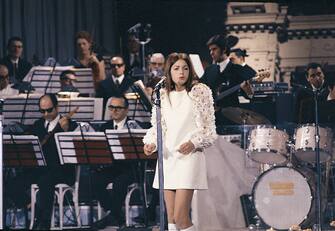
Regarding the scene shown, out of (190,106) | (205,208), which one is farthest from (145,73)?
(190,106)

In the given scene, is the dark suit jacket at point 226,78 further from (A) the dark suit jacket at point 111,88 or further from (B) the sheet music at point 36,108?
(B) the sheet music at point 36,108

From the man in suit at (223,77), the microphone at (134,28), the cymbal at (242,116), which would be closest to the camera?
the cymbal at (242,116)

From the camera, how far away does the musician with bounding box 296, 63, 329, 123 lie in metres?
10.2

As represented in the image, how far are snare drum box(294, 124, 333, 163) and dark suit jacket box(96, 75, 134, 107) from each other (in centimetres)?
221

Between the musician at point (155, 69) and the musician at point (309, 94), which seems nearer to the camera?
the musician at point (309, 94)

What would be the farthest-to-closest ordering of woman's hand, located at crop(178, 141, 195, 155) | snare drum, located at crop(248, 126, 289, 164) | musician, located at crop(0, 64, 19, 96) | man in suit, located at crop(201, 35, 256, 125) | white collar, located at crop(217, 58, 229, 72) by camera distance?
1. musician, located at crop(0, 64, 19, 96)
2. white collar, located at crop(217, 58, 229, 72)
3. man in suit, located at crop(201, 35, 256, 125)
4. snare drum, located at crop(248, 126, 289, 164)
5. woman's hand, located at crop(178, 141, 195, 155)

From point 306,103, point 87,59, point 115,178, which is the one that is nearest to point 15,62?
point 87,59

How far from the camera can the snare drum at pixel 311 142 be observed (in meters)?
8.92

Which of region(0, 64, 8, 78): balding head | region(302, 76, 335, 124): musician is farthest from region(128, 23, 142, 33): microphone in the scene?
region(302, 76, 335, 124): musician

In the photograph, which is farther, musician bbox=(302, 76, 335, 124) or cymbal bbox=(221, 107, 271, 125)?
musician bbox=(302, 76, 335, 124)

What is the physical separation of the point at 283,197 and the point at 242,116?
108 cm

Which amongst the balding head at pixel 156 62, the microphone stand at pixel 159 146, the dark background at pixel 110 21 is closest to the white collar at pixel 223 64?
the dark background at pixel 110 21

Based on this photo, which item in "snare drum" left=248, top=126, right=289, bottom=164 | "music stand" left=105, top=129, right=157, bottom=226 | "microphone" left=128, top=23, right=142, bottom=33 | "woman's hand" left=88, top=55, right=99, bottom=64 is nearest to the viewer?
Result: "snare drum" left=248, top=126, right=289, bottom=164

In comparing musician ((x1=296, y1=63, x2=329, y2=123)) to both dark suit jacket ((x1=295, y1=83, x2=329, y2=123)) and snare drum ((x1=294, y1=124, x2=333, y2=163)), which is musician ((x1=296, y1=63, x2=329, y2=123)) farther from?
snare drum ((x1=294, y1=124, x2=333, y2=163))
